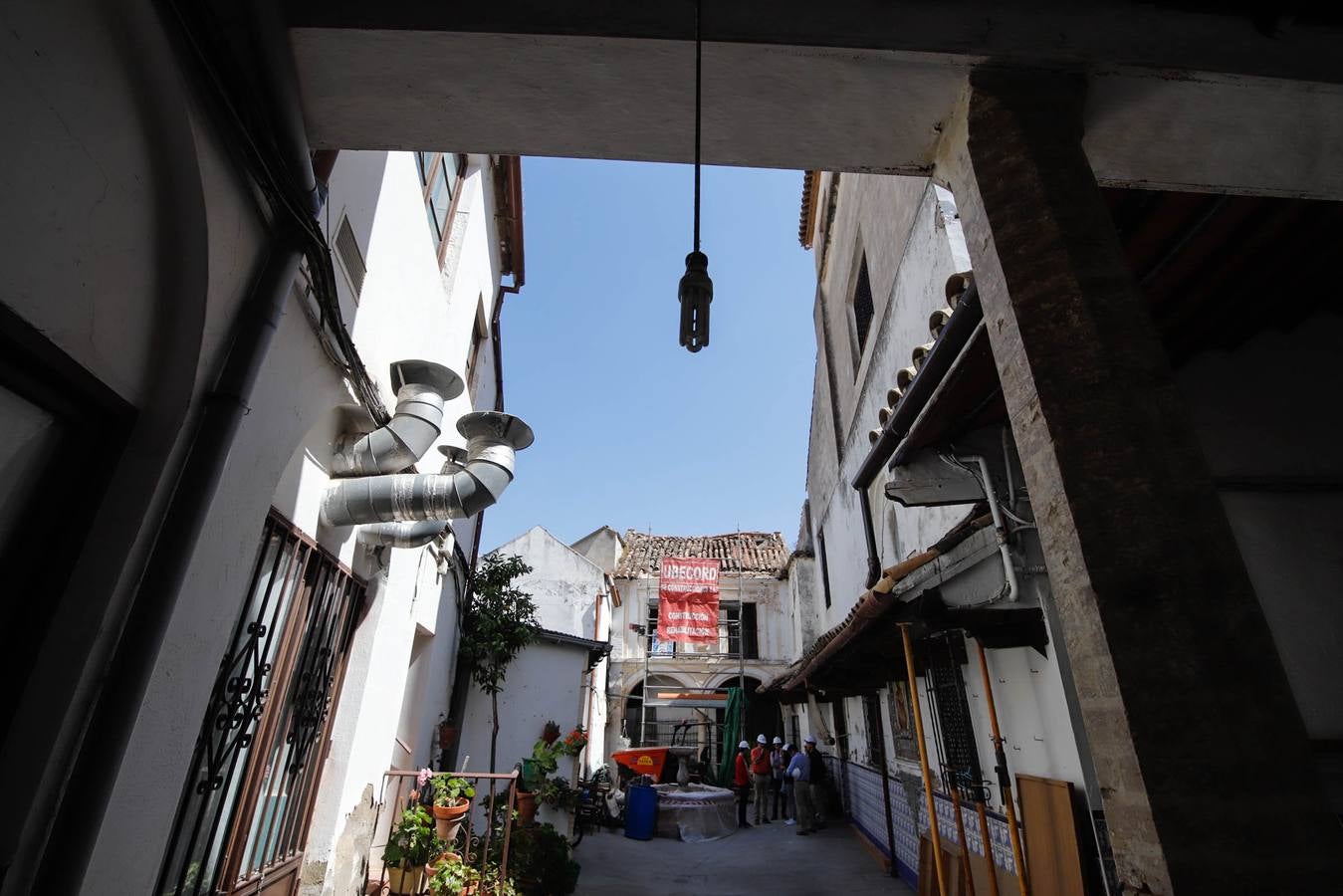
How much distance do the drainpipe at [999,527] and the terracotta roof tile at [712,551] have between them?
754 inches

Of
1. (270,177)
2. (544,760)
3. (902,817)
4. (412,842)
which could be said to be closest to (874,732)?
(902,817)

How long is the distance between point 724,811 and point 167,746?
13.2m

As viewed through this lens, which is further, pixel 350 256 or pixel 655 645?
pixel 655 645

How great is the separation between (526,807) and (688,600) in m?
10.6

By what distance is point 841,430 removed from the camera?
11930mm

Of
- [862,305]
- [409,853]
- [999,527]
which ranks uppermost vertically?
[862,305]

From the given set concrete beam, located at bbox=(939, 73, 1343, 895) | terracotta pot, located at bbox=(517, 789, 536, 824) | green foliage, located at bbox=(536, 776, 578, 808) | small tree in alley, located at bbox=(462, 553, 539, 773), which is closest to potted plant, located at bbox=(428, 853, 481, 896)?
terracotta pot, located at bbox=(517, 789, 536, 824)

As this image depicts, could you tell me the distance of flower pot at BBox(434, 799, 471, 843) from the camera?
5578 millimetres

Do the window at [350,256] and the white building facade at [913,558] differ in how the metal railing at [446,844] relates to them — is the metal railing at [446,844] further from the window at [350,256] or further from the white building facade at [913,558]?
the window at [350,256]

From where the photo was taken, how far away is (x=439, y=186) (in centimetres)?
634

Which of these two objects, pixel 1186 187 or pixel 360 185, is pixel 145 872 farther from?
pixel 1186 187

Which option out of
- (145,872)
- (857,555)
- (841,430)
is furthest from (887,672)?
(145,872)

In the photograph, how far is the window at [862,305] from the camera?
9805 millimetres

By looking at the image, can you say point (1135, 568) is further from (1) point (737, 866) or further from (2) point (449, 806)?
(1) point (737, 866)
